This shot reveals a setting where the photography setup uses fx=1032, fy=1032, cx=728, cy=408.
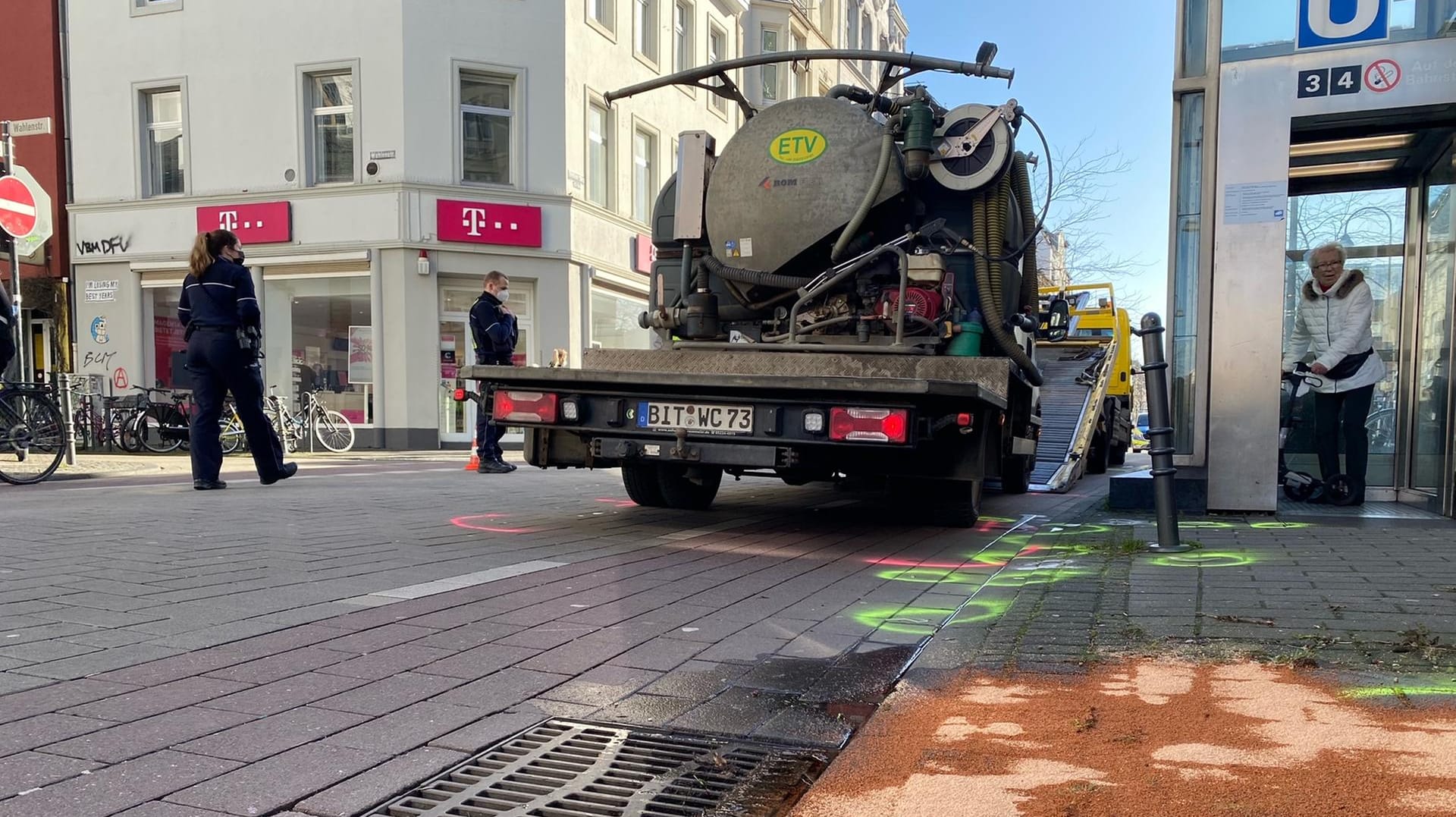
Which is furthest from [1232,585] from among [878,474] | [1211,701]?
[878,474]

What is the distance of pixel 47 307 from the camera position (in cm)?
2000

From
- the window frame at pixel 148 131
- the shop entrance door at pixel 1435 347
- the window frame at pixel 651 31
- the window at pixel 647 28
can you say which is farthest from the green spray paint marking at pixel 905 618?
the window at pixel 647 28

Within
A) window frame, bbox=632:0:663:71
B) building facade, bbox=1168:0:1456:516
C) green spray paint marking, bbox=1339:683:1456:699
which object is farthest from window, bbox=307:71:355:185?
green spray paint marking, bbox=1339:683:1456:699

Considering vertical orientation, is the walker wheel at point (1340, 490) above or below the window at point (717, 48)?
below

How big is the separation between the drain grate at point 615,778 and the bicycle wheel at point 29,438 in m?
8.08

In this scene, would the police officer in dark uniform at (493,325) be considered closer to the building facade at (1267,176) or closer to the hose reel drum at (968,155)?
the hose reel drum at (968,155)

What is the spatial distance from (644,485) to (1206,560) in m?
3.66

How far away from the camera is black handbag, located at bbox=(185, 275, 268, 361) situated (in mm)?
7922

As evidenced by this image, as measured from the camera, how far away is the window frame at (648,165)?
21.5 m

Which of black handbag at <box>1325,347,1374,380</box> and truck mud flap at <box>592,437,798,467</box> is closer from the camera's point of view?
truck mud flap at <box>592,437,798,467</box>

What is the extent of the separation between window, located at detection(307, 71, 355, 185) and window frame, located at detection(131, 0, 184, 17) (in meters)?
3.07

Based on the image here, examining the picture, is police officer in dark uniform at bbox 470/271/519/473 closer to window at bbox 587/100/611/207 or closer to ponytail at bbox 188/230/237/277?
ponytail at bbox 188/230/237/277

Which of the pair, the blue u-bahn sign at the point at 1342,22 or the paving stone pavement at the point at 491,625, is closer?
the paving stone pavement at the point at 491,625

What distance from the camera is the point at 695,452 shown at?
5.46 m
